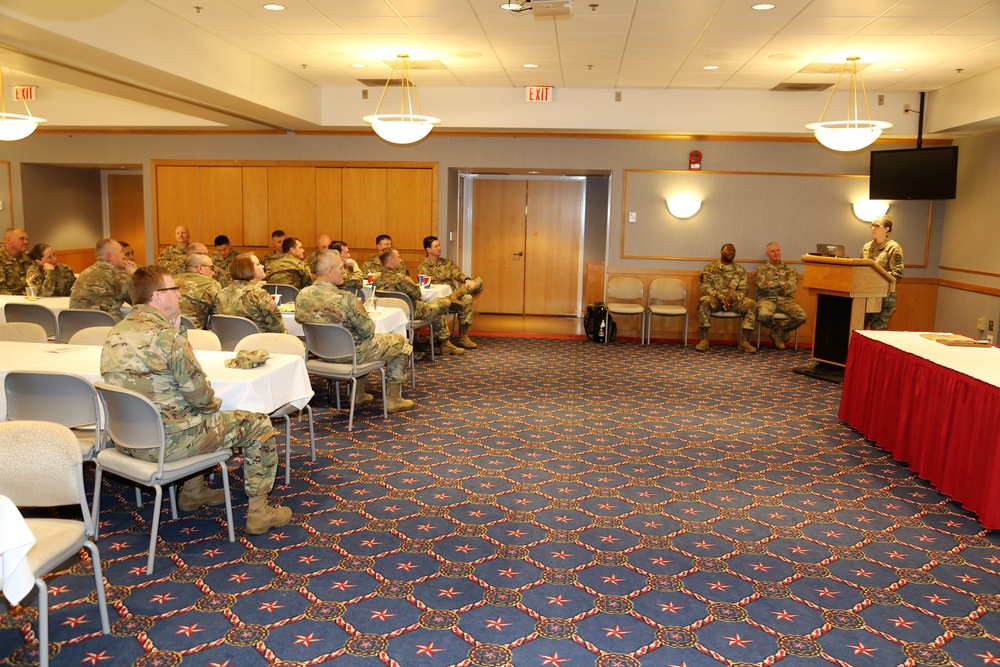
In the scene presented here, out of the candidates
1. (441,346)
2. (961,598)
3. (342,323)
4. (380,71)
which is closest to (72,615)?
(342,323)

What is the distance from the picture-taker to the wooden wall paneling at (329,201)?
38.9 ft

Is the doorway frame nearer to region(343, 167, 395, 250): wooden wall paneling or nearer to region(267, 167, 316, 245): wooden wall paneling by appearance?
region(343, 167, 395, 250): wooden wall paneling

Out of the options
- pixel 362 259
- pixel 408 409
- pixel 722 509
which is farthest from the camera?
pixel 362 259

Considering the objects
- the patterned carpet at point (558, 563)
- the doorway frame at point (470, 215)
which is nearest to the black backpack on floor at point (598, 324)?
the doorway frame at point (470, 215)

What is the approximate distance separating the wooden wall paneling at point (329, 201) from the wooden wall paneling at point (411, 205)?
79 cm

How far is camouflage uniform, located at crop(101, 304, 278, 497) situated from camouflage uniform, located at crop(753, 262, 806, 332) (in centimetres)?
852

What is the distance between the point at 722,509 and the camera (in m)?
4.62

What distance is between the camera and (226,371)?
425 centimetres

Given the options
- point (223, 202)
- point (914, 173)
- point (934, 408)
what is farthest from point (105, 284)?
point (914, 173)

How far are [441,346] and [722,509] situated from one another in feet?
18.7

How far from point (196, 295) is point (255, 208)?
20.9 feet

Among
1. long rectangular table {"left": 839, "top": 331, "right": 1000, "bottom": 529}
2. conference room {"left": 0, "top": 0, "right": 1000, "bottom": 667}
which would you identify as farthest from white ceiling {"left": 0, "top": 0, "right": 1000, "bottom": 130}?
long rectangular table {"left": 839, "top": 331, "right": 1000, "bottom": 529}

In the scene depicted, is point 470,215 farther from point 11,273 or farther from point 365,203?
point 11,273

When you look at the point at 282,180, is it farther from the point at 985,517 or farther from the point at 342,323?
the point at 985,517
